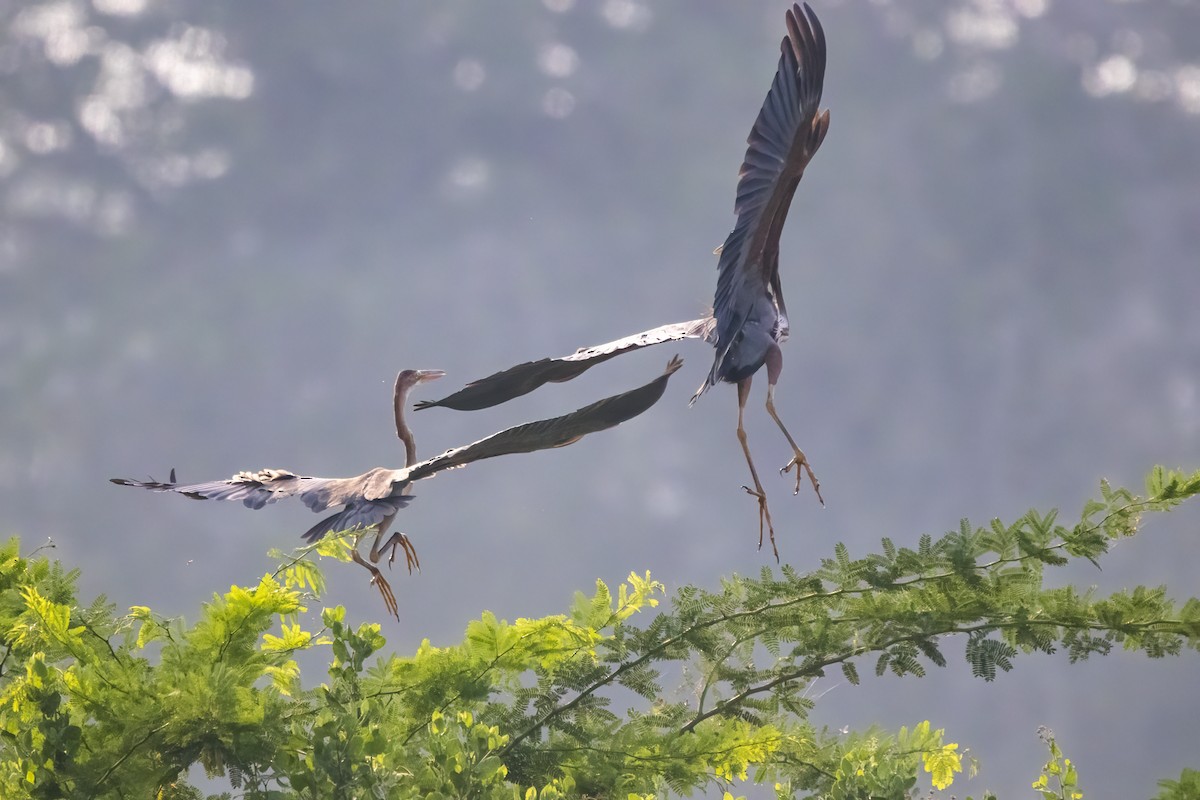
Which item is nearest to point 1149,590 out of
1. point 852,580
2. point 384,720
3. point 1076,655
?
point 1076,655

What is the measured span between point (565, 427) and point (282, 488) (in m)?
1.69

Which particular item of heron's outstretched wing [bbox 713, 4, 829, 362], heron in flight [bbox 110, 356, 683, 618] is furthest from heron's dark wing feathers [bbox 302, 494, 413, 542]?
heron's outstretched wing [bbox 713, 4, 829, 362]

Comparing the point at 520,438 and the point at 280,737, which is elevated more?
the point at 520,438

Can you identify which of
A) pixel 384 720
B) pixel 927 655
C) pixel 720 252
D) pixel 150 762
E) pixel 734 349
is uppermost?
pixel 720 252

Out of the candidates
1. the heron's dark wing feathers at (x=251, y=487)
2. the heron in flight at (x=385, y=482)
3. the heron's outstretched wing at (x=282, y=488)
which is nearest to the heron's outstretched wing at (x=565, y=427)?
the heron in flight at (x=385, y=482)

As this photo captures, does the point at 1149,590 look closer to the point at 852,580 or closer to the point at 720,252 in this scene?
the point at 852,580

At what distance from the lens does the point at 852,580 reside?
5043 millimetres

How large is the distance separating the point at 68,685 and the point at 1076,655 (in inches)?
154

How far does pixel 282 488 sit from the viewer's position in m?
5.59

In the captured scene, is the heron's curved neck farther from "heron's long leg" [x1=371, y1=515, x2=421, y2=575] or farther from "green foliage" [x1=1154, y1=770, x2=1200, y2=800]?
"green foliage" [x1=1154, y1=770, x2=1200, y2=800]

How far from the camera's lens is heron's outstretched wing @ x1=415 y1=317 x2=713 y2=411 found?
4.71 metres

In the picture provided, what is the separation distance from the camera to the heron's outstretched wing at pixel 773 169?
447 centimetres

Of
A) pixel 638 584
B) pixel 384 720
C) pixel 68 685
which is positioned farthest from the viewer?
pixel 638 584

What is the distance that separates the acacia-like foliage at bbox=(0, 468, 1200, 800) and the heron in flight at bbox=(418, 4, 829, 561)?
64cm
